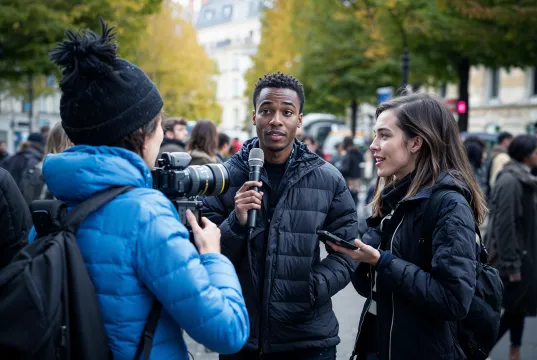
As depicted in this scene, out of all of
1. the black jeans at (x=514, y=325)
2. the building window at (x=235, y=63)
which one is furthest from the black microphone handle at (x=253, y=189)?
the building window at (x=235, y=63)

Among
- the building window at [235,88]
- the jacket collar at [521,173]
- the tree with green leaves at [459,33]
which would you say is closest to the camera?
the jacket collar at [521,173]

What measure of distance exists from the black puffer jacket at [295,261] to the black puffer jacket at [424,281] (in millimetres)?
357

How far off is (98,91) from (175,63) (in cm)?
3960

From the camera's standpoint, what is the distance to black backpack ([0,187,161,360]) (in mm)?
1899

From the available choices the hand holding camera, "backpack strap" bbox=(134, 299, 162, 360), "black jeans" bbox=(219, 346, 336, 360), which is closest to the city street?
"black jeans" bbox=(219, 346, 336, 360)

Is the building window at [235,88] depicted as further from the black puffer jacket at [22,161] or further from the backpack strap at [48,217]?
the backpack strap at [48,217]

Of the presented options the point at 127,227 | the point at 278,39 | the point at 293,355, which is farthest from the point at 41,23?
the point at 278,39

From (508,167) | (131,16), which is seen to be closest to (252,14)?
(131,16)

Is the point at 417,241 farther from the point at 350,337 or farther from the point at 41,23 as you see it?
the point at 41,23

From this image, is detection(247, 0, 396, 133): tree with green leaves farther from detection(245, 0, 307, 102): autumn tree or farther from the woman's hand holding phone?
the woman's hand holding phone

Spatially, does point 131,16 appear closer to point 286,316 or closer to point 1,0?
point 1,0

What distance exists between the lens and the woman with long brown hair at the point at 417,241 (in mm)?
2834

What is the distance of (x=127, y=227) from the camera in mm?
2062

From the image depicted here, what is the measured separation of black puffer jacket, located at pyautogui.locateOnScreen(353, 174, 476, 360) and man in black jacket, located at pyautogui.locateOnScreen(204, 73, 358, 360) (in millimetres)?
366
